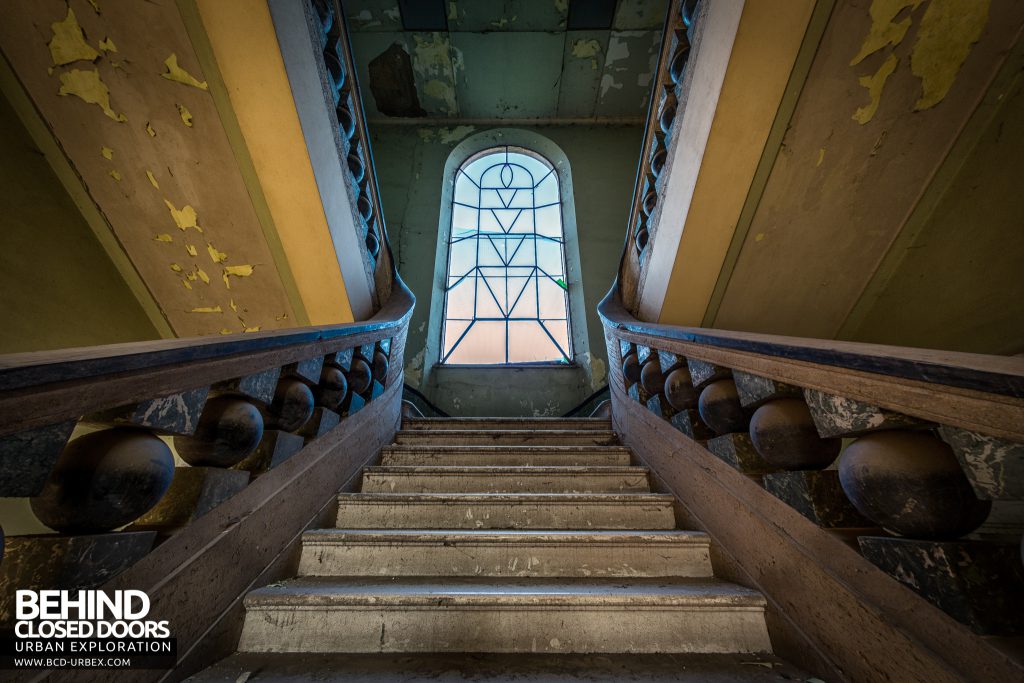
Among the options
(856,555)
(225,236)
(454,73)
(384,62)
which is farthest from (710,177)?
(384,62)

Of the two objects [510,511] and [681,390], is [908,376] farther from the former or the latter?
[510,511]

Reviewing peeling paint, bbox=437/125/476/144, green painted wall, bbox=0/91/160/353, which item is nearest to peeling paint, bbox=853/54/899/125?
green painted wall, bbox=0/91/160/353

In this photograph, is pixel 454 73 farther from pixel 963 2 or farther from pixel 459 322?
pixel 963 2

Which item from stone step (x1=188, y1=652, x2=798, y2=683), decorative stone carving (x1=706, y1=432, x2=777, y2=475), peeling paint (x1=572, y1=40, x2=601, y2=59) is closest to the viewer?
stone step (x1=188, y1=652, x2=798, y2=683)

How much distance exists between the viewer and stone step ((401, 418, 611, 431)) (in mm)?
2582

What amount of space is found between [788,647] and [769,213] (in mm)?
1786

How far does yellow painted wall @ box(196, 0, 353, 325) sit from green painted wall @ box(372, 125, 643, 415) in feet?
6.43

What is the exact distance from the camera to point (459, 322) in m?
4.56

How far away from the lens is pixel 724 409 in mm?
1152

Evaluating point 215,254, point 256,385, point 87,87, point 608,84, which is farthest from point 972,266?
point 608,84

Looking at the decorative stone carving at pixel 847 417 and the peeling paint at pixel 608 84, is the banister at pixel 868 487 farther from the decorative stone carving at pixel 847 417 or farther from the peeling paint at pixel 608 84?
the peeling paint at pixel 608 84

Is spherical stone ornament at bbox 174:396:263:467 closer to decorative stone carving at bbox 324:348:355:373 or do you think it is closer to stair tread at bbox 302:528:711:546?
stair tread at bbox 302:528:711:546

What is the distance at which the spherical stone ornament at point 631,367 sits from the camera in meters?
2.08

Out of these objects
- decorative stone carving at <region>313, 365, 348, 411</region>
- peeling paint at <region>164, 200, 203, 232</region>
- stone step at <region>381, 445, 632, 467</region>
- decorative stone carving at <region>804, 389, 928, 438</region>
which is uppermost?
peeling paint at <region>164, 200, 203, 232</region>
